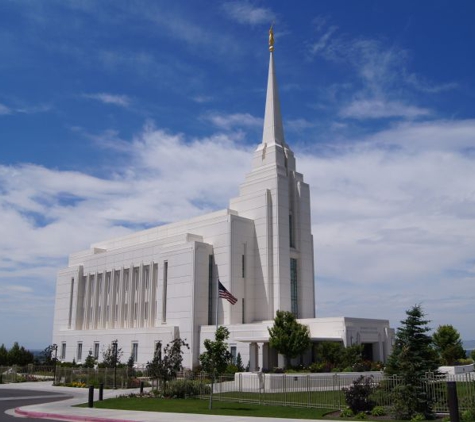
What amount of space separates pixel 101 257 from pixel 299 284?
77.2 ft

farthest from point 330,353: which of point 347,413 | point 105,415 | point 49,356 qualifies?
point 49,356

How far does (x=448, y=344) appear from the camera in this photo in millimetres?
51750

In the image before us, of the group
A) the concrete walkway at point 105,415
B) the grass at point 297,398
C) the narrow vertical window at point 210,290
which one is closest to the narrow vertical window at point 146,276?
the narrow vertical window at point 210,290

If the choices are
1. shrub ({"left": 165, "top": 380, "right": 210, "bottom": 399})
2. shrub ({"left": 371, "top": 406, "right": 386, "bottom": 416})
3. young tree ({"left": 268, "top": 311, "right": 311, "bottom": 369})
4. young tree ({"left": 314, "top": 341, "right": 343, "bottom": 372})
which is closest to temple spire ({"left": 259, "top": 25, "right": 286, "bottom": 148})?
young tree ({"left": 268, "top": 311, "right": 311, "bottom": 369})

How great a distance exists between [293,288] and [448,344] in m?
15.6

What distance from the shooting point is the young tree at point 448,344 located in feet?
164

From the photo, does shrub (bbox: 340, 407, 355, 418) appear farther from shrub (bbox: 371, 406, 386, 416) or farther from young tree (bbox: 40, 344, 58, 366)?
young tree (bbox: 40, 344, 58, 366)

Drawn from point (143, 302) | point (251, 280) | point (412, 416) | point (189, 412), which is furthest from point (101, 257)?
point (412, 416)

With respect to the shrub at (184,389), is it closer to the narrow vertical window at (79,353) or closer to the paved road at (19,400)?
the paved road at (19,400)

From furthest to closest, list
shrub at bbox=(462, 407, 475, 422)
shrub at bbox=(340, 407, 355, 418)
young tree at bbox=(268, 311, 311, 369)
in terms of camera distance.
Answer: young tree at bbox=(268, 311, 311, 369) → shrub at bbox=(340, 407, 355, 418) → shrub at bbox=(462, 407, 475, 422)

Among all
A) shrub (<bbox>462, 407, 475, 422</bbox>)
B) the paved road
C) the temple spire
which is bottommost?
the paved road

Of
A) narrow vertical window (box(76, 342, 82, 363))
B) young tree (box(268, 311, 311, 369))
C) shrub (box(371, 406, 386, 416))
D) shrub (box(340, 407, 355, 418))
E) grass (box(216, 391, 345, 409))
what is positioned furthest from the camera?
narrow vertical window (box(76, 342, 82, 363))

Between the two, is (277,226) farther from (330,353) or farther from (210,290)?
(330,353)

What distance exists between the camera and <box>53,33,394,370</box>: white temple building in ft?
151
